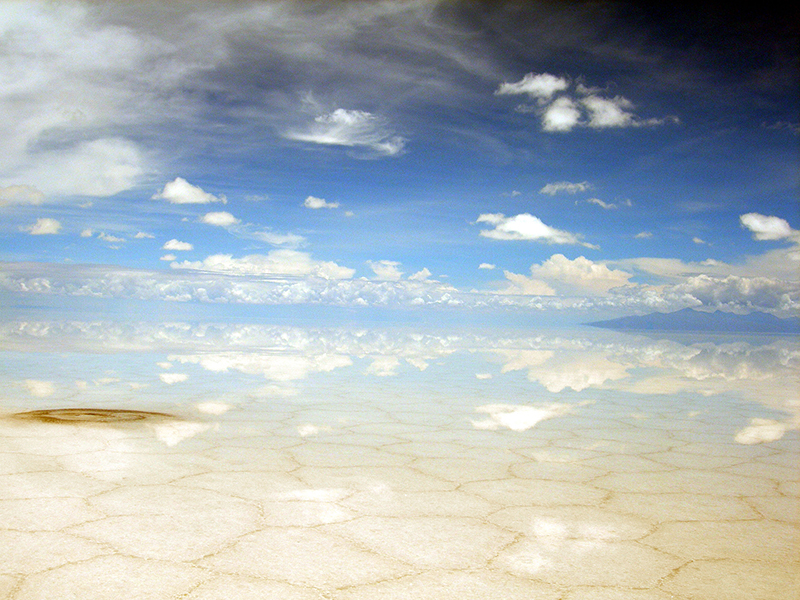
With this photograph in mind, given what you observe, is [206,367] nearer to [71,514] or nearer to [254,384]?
[254,384]

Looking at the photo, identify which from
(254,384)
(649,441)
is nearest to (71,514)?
(649,441)

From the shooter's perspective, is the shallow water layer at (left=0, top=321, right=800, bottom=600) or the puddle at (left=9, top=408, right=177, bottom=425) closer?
the shallow water layer at (left=0, top=321, right=800, bottom=600)

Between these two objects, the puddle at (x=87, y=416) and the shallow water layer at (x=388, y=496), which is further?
the puddle at (x=87, y=416)

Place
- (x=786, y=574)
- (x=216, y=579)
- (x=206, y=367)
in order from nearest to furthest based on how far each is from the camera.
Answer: (x=216, y=579)
(x=786, y=574)
(x=206, y=367)

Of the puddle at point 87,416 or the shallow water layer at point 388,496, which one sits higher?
the puddle at point 87,416

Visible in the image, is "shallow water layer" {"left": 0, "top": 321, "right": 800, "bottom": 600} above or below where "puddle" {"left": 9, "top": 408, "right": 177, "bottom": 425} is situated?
below

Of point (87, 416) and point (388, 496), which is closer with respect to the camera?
point (388, 496)

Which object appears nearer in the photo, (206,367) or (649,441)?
(649,441)

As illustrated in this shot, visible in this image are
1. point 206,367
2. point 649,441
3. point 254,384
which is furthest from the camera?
point 206,367
